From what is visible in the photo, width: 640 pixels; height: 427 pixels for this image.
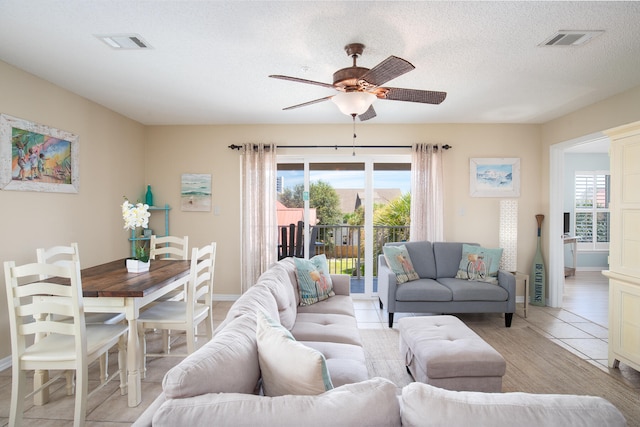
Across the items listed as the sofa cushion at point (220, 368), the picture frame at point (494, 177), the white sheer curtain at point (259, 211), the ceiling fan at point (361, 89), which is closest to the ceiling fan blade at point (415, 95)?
the ceiling fan at point (361, 89)

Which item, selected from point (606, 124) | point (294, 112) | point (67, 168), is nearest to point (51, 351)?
point (67, 168)

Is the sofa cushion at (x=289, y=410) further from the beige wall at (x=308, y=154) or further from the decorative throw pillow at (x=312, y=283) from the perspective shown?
the beige wall at (x=308, y=154)

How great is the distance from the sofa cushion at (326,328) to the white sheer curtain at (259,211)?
2.05m

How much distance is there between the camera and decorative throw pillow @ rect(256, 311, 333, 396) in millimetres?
1153

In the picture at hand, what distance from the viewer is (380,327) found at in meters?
3.91

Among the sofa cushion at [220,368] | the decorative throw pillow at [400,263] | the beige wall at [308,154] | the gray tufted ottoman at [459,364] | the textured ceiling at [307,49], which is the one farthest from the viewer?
the beige wall at [308,154]

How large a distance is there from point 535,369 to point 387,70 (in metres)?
2.76

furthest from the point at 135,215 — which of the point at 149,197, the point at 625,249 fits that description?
the point at 625,249

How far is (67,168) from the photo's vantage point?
11.7 ft

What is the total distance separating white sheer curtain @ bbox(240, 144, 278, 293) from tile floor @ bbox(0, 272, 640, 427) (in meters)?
0.69

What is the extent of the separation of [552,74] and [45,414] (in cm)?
479

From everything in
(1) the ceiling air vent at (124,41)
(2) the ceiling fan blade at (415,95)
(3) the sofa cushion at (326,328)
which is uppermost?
(1) the ceiling air vent at (124,41)

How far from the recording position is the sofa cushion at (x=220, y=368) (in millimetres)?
1059

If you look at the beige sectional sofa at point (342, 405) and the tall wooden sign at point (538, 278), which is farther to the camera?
the tall wooden sign at point (538, 278)
